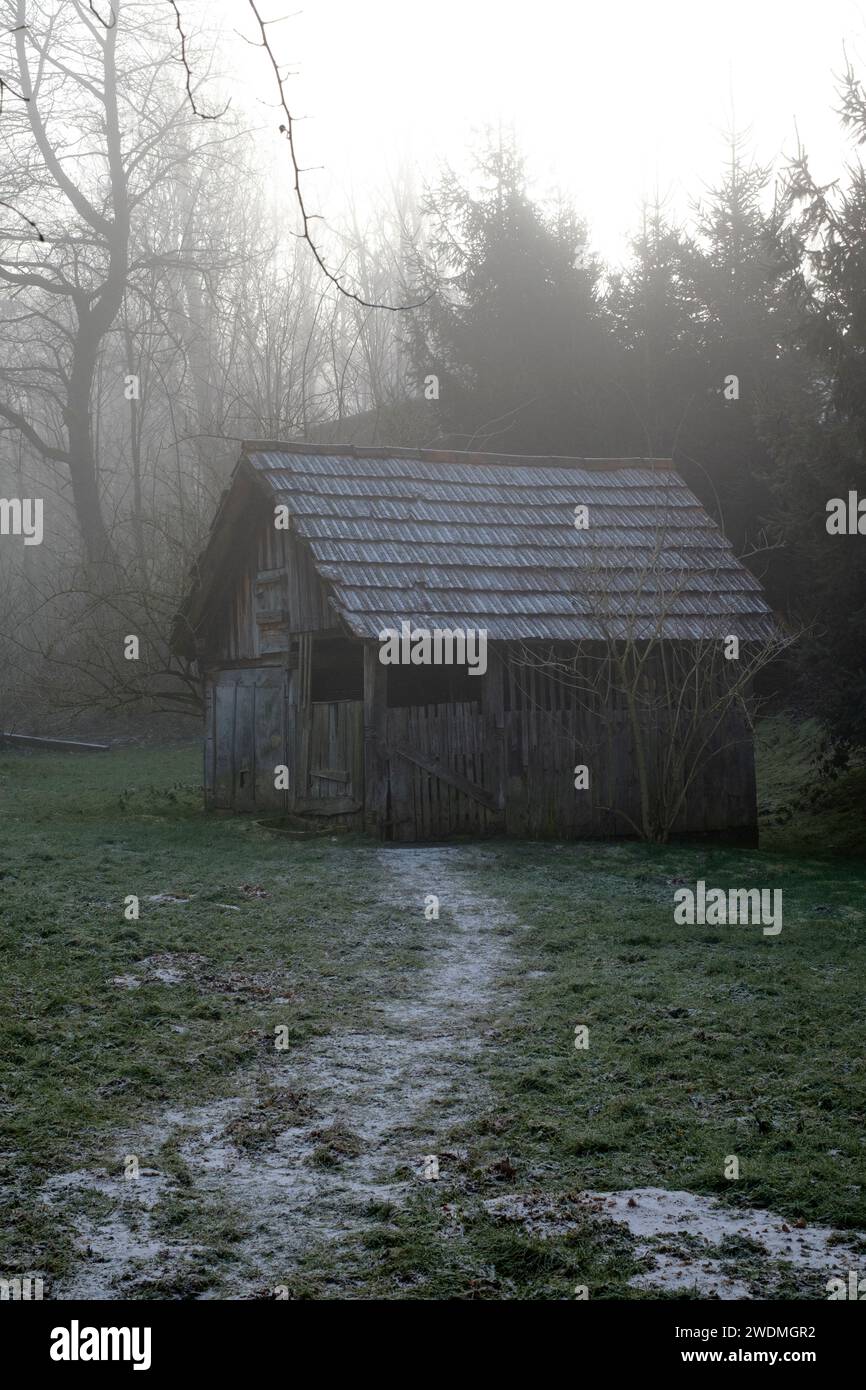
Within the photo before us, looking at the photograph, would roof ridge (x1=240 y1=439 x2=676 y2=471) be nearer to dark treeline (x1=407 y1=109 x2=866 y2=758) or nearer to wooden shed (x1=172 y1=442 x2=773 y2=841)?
wooden shed (x1=172 y1=442 x2=773 y2=841)

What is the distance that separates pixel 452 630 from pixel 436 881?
3.83m

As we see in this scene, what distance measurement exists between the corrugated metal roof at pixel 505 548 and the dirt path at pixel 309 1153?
811cm

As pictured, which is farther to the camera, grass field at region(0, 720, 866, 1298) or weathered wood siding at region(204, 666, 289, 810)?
weathered wood siding at region(204, 666, 289, 810)

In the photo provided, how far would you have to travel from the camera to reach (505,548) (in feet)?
58.4

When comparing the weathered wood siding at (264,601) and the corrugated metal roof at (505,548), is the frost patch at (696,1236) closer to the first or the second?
the corrugated metal roof at (505,548)

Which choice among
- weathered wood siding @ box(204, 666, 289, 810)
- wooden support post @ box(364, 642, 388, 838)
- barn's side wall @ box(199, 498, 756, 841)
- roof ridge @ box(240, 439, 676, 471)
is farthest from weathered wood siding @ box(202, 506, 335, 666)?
wooden support post @ box(364, 642, 388, 838)

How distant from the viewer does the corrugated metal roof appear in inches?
637

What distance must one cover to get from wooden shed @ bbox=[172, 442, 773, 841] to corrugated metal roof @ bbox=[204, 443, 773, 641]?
4 cm

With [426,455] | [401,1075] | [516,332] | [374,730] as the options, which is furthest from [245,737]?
[516,332]

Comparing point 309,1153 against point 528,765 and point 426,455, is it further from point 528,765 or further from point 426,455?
point 426,455

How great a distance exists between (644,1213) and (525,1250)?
59 centimetres

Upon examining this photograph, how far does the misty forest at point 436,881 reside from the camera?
504 centimetres

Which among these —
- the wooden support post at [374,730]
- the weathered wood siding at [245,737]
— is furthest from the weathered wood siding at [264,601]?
the wooden support post at [374,730]
